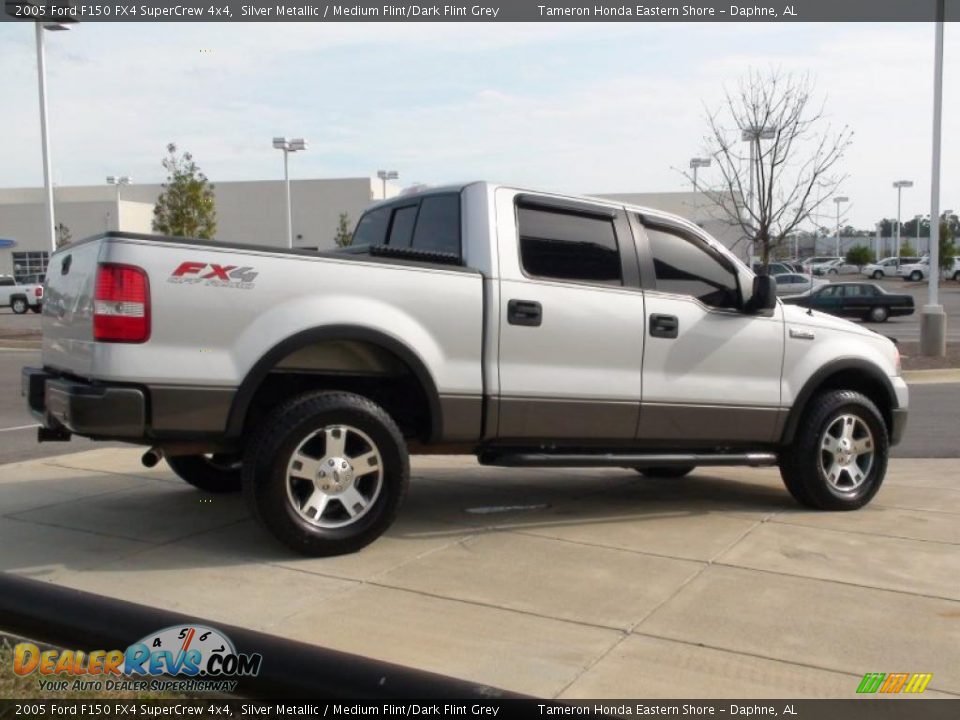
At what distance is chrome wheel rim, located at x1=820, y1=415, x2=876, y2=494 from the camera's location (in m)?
6.79

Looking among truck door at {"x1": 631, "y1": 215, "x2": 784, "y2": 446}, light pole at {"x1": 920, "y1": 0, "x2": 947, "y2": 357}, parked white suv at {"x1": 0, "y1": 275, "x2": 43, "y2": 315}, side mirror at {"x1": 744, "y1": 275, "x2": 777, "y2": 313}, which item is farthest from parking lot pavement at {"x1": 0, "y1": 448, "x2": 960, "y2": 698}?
parked white suv at {"x1": 0, "y1": 275, "x2": 43, "y2": 315}

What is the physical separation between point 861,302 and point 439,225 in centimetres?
2943

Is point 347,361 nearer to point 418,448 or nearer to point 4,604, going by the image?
point 418,448

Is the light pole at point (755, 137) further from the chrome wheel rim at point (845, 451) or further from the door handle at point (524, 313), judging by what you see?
the door handle at point (524, 313)

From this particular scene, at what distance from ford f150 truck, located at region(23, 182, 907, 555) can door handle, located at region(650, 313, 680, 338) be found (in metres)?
0.01

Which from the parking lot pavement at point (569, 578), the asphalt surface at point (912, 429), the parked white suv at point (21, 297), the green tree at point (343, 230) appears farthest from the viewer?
the green tree at point (343, 230)

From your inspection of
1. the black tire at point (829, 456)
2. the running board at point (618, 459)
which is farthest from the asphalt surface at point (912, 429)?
the running board at point (618, 459)

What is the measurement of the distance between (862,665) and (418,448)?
274 centimetres

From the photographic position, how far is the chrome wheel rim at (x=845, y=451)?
22.3 ft

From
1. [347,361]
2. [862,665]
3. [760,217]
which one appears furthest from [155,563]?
[760,217]

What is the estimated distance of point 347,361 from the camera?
18.2 ft

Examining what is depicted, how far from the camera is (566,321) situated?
230 inches

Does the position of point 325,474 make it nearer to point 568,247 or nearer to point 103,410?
point 103,410

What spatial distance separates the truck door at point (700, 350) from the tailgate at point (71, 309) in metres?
3.15
